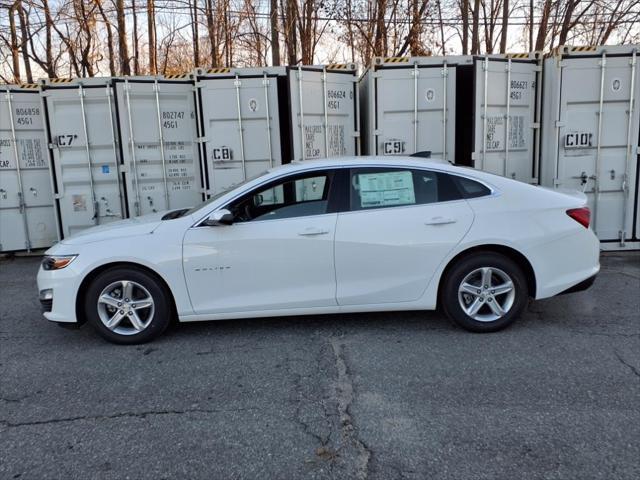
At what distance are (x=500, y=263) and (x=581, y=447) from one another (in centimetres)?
187

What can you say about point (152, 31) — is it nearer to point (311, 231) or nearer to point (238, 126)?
point (238, 126)

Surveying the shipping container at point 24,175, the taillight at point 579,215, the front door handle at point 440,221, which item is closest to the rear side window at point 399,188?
the front door handle at point 440,221

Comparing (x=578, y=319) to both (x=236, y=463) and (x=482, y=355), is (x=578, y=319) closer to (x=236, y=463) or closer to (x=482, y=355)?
(x=482, y=355)

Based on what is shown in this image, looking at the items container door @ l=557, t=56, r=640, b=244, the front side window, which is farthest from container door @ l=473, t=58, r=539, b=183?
the front side window

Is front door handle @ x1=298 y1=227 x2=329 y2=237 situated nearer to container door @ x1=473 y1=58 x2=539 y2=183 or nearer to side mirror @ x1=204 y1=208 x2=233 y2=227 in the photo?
side mirror @ x1=204 y1=208 x2=233 y2=227

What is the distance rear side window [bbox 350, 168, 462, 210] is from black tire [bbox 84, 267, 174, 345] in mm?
1846

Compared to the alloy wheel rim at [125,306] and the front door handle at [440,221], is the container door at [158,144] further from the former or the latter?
the front door handle at [440,221]

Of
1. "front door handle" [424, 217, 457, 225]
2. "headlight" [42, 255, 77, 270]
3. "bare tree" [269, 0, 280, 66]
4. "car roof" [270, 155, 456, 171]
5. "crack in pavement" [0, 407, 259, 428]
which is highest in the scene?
"bare tree" [269, 0, 280, 66]

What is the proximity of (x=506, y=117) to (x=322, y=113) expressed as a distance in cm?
277

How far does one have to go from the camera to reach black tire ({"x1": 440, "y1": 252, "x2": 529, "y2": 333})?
4418 mm

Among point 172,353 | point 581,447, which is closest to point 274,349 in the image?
point 172,353

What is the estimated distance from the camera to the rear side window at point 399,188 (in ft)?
14.7

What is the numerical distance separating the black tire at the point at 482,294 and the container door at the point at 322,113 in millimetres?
3878

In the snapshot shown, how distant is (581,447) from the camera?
281 cm
